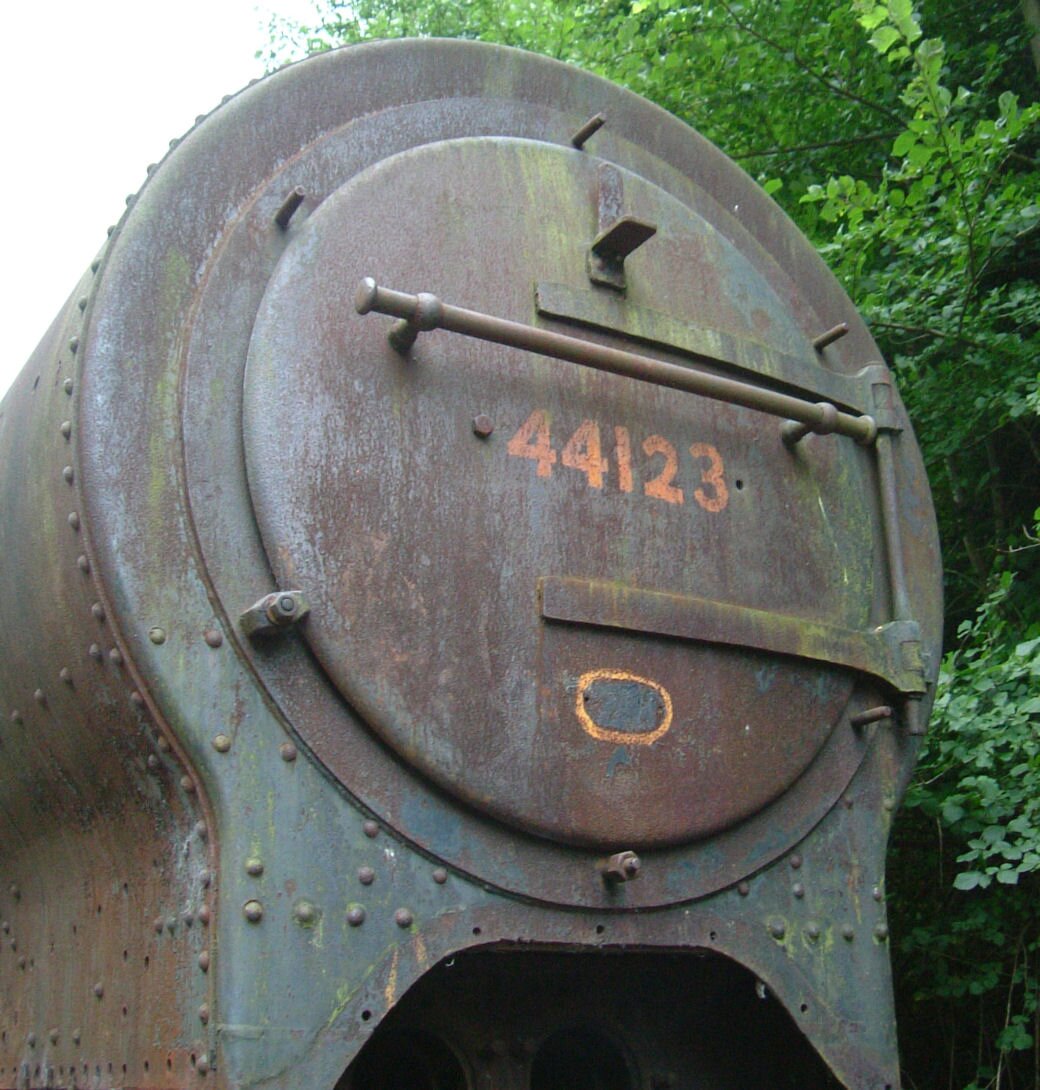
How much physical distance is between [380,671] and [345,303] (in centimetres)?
66

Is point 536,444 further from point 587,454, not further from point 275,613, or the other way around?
point 275,613

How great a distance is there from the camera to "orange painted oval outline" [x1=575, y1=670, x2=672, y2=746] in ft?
7.72

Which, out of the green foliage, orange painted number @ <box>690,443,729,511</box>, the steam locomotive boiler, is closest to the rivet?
the steam locomotive boiler

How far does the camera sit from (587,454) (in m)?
2.54

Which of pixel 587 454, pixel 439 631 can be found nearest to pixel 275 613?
pixel 439 631

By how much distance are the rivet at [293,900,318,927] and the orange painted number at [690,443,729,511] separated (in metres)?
1.13

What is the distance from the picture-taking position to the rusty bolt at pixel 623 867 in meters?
2.25

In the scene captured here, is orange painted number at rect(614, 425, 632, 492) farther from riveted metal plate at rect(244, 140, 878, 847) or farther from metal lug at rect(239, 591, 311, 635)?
metal lug at rect(239, 591, 311, 635)

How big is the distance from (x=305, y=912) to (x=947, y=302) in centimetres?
370

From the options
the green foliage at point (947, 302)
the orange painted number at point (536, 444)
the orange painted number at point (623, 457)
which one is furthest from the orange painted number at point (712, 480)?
the green foliage at point (947, 302)

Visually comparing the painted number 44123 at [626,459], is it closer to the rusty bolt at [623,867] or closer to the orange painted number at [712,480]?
the orange painted number at [712,480]

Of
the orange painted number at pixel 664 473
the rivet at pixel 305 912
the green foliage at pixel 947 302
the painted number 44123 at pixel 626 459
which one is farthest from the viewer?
the green foliage at pixel 947 302

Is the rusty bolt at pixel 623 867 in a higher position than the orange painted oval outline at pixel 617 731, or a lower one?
lower

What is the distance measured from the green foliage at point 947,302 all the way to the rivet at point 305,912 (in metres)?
1.94
